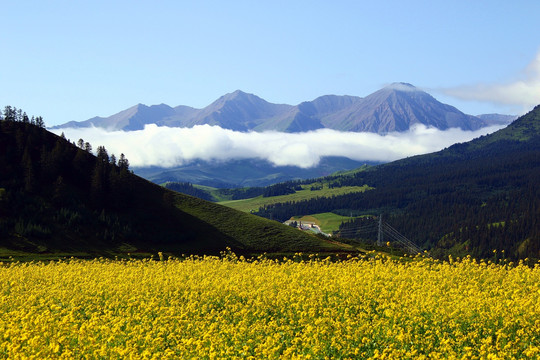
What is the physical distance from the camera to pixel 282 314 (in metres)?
18.6

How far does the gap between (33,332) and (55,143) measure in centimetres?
10688

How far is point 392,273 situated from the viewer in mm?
25422

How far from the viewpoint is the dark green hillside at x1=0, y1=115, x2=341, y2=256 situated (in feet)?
282

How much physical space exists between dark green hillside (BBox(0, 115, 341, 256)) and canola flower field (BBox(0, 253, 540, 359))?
199 feet

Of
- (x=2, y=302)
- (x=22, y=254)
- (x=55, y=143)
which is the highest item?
(x=55, y=143)

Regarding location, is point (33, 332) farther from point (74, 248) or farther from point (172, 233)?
point (172, 233)

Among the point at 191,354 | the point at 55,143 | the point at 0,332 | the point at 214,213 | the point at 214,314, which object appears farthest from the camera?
the point at 214,213

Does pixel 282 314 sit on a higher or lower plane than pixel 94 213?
higher

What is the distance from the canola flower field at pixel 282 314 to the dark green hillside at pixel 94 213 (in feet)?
199

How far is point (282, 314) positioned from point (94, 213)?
8544cm

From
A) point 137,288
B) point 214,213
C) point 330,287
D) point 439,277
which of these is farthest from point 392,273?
point 214,213

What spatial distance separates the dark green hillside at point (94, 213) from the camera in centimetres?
8606

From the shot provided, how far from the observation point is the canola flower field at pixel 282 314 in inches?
536

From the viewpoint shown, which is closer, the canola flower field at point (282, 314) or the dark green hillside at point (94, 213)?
the canola flower field at point (282, 314)
